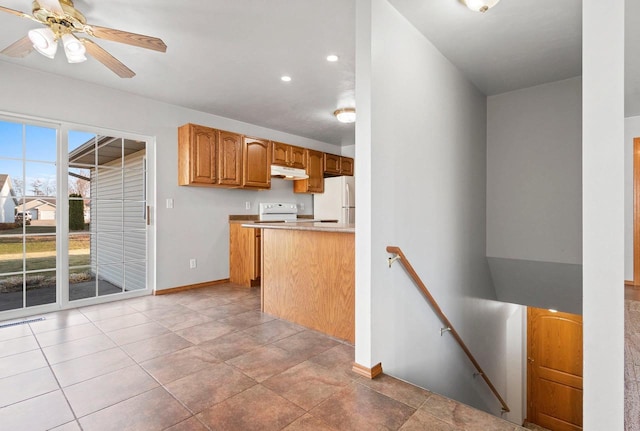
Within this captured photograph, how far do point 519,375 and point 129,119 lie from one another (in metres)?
6.36

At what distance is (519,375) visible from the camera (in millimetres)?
4680

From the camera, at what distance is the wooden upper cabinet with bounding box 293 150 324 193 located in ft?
18.7

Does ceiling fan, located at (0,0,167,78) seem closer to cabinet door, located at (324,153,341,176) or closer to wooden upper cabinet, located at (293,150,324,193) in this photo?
wooden upper cabinet, located at (293,150,324,193)

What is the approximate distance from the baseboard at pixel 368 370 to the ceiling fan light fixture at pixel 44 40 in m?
2.92

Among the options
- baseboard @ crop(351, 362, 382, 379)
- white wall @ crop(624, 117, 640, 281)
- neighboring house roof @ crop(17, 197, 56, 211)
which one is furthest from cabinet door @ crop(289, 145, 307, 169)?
white wall @ crop(624, 117, 640, 281)

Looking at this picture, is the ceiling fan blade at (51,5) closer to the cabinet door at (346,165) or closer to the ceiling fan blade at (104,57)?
the ceiling fan blade at (104,57)

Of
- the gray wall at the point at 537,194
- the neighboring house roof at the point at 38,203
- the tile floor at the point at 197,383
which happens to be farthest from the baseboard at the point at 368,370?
the neighboring house roof at the point at 38,203

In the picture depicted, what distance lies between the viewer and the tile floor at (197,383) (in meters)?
1.59

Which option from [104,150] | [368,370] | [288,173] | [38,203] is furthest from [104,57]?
[288,173]

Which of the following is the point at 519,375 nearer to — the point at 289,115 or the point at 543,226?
A: the point at 543,226

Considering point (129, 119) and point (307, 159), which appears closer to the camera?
point (129, 119)

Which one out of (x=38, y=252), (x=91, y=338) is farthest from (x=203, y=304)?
(x=38, y=252)

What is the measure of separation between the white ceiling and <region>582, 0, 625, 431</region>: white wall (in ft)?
3.92

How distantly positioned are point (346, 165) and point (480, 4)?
4411mm
